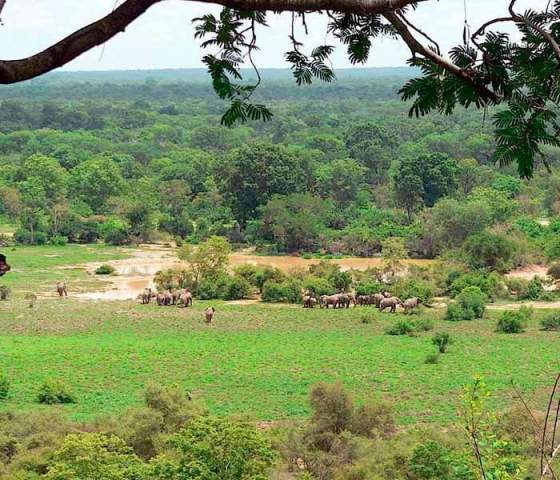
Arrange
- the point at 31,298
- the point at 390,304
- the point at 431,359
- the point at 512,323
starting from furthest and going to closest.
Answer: the point at 31,298 → the point at 390,304 → the point at 512,323 → the point at 431,359

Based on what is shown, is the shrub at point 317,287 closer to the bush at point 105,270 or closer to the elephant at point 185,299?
the elephant at point 185,299

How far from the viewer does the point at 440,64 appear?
100 inches

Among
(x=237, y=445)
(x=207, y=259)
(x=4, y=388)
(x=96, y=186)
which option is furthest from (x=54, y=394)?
(x=96, y=186)

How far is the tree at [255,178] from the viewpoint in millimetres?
36625

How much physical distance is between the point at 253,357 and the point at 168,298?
23.1 ft

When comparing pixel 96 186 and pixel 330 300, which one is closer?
pixel 330 300

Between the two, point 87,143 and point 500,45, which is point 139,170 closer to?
point 87,143

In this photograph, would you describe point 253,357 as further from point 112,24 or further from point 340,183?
point 340,183

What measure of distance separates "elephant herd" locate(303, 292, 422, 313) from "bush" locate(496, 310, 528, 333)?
9.83 feet

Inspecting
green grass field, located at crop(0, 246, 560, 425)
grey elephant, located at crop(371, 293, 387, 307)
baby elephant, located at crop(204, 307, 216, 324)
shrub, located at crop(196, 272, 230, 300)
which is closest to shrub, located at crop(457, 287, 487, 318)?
green grass field, located at crop(0, 246, 560, 425)

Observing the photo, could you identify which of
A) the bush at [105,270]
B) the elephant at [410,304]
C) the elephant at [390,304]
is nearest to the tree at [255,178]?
the bush at [105,270]

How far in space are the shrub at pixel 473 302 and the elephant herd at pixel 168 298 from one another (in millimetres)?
7171

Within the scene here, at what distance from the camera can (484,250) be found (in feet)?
91.7

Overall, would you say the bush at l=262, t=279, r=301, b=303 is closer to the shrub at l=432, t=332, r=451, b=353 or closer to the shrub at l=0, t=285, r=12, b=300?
the shrub at l=0, t=285, r=12, b=300
